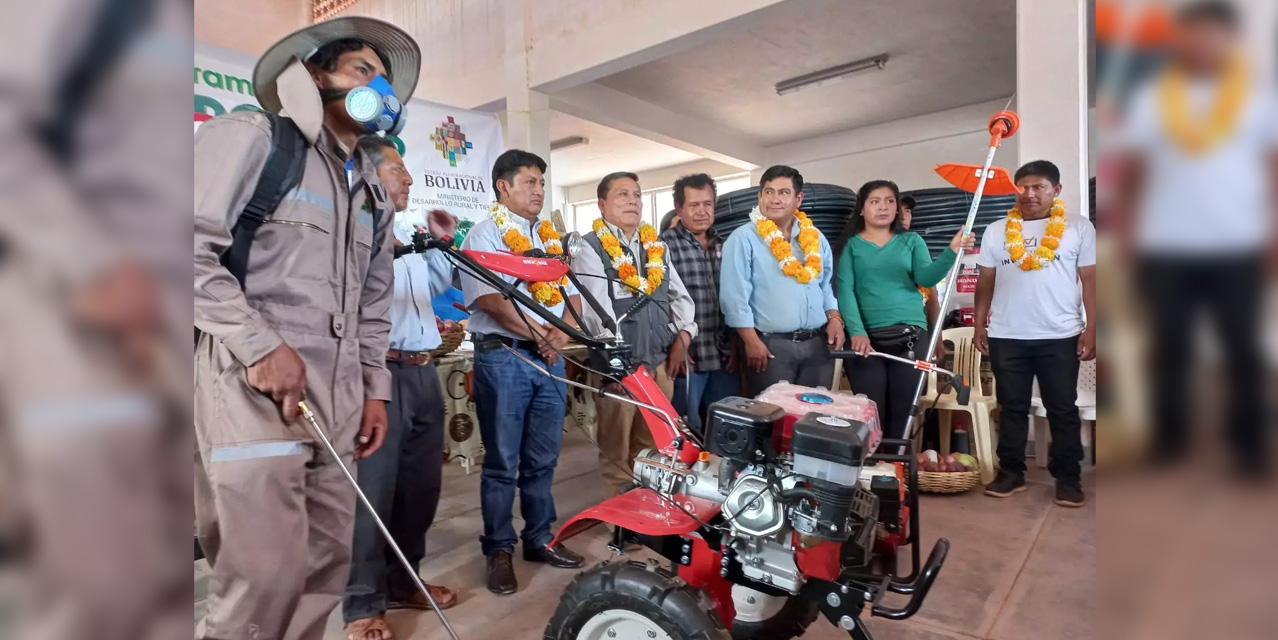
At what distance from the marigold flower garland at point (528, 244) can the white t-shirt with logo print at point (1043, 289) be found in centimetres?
207

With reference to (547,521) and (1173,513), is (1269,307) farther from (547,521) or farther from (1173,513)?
(547,521)

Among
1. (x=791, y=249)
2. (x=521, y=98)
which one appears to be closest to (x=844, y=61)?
(x=521, y=98)

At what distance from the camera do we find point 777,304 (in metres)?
2.92

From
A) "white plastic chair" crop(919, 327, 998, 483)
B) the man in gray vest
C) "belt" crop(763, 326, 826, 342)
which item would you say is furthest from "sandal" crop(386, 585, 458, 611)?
"white plastic chair" crop(919, 327, 998, 483)

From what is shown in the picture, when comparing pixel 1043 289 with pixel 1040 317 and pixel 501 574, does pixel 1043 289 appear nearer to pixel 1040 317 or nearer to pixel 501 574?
pixel 1040 317

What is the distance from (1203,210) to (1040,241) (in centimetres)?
316

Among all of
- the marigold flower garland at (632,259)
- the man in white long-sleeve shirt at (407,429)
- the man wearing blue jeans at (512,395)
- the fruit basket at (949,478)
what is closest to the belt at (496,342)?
the man wearing blue jeans at (512,395)

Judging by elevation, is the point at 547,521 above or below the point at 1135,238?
below

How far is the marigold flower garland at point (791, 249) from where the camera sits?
2.92 metres

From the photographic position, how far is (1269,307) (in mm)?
172

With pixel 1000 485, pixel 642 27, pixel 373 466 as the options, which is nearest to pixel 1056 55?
pixel 1000 485

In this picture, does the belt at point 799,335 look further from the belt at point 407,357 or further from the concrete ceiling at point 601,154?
the concrete ceiling at point 601,154

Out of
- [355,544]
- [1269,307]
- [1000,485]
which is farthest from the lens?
[1000,485]

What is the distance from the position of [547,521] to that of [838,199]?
315 cm
